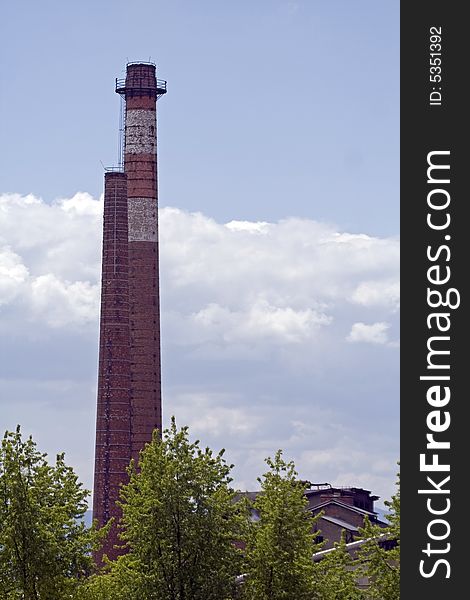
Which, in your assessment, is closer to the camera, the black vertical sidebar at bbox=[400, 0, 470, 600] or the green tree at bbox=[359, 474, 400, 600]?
the black vertical sidebar at bbox=[400, 0, 470, 600]

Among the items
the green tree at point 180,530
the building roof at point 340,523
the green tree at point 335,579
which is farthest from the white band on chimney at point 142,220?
the green tree at point 335,579

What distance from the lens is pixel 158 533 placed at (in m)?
40.5

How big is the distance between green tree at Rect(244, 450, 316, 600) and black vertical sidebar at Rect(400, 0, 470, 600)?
21.5 m

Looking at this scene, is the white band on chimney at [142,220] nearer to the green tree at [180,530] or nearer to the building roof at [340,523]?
the building roof at [340,523]

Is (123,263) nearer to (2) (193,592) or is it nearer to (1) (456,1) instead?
(2) (193,592)

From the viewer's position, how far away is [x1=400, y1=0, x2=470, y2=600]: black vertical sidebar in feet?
59.3

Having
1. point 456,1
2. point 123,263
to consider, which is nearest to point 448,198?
point 456,1

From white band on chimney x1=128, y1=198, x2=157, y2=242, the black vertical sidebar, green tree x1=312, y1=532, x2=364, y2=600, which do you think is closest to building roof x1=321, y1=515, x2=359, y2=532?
white band on chimney x1=128, y1=198, x2=157, y2=242

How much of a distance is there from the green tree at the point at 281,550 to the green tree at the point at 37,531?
5137mm

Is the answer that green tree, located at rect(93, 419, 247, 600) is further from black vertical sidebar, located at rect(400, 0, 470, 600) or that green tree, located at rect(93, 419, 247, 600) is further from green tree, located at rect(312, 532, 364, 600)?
black vertical sidebar, located at rect(400, 0, 470, 600)

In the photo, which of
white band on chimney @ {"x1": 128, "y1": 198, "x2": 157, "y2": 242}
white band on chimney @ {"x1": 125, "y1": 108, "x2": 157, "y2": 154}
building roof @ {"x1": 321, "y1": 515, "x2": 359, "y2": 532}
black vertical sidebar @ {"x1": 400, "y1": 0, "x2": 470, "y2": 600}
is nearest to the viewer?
black vertical sidebar @ {"x1": 400, "y1": 0, "x2": 470, "y2": 600}

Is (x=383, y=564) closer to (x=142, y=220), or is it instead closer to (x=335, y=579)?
(x=335, y=579)

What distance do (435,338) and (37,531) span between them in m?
22.9

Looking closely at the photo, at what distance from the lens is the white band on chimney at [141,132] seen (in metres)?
81.4
